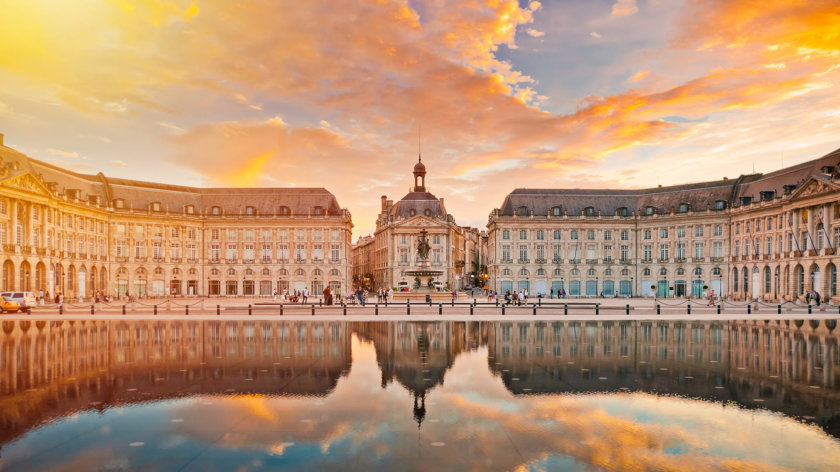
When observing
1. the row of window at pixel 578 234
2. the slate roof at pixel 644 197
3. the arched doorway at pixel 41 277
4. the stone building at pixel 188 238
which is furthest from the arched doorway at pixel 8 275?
the slate roof at pixel 644 197

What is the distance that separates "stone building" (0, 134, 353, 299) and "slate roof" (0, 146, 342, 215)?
0.52 feet

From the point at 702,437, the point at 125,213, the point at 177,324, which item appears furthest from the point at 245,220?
the point at 702,437

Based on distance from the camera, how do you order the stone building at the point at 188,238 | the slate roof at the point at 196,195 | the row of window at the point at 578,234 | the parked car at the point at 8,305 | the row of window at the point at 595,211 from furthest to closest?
the row of window at the point at 578,234
the row of window at the point at 595,211
the slate roof at the point at 196,195
the stone building at the point at 188,238
the parked car at the point at 8,305

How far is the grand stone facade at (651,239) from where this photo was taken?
7512 centimetres

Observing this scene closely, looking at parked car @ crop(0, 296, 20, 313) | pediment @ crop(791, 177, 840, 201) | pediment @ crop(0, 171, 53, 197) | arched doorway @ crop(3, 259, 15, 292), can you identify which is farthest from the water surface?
pediment @ crop(791, 177, 840, 201)

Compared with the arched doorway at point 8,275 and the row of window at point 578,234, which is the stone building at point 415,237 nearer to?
the row of window at point 578,234

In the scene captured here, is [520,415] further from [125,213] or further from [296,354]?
[125,213]

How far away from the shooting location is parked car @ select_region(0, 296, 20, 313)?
44.9 meters

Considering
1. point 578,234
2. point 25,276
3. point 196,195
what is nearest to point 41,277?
point 25,276

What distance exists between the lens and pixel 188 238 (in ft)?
294

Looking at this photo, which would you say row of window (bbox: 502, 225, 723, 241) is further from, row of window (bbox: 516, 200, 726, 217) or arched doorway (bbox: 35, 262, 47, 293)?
arched doorway (bbox: 35, 262, 47, 293)

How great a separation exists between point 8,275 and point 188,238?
30187mm

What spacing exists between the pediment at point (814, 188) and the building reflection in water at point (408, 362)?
36461 millimetres

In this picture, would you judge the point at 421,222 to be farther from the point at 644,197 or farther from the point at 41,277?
the point at 41,277
